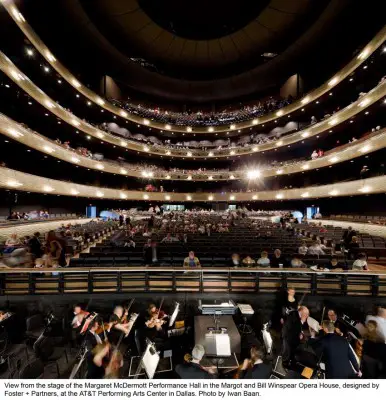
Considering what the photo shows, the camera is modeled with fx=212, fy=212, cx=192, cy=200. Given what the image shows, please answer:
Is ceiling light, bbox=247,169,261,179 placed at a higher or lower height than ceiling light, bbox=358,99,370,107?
lower

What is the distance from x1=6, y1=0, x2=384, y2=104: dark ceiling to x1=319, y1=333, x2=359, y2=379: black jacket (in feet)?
86.1

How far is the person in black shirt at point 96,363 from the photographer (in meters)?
3.37

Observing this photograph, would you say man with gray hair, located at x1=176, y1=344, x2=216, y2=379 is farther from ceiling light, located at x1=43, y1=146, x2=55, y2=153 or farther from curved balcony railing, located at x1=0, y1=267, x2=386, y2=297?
ceiling light, located at x1=43, y1=146, x2=55, y2=153

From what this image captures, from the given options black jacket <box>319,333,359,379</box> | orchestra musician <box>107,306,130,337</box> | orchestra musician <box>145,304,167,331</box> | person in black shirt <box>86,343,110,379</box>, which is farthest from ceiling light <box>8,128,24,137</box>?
black jacket <box>319,333,359,379</box>

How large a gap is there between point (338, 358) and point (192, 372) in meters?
2.38

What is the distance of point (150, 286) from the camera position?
6.14 metres

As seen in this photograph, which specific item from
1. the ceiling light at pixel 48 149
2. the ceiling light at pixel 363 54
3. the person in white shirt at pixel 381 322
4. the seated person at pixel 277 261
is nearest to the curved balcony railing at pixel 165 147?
the ceiling light at pixel 48 149

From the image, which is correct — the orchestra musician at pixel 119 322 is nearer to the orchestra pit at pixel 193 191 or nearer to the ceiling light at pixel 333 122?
the orchestra pit at pixel 193 191

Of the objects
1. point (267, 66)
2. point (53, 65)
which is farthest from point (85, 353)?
point (267, 66)

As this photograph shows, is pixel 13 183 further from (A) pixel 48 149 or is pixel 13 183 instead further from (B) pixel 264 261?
(B) pixel 264 261

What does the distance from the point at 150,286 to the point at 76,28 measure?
87.5 feet

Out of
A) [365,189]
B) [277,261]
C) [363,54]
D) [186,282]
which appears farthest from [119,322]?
[363,54]

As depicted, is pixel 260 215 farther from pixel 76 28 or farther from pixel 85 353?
pixel 76 28

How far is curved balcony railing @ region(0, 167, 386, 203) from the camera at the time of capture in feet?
45.6
